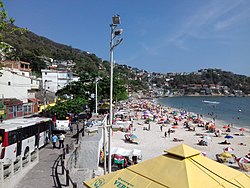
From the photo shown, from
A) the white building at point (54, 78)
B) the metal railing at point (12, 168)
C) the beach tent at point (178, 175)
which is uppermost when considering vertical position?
the white building at point (54, 78)

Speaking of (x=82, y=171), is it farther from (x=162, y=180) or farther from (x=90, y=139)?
(x=162, y=180)

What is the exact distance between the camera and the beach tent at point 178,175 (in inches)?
129

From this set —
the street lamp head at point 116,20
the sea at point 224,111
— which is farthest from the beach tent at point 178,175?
the sea at point 224,111

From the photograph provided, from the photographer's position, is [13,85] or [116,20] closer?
[116,20]

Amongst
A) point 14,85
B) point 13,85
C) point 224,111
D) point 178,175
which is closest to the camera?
point 178,175

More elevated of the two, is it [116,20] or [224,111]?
[116,20]

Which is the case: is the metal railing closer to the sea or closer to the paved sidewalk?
the paved sidewalk

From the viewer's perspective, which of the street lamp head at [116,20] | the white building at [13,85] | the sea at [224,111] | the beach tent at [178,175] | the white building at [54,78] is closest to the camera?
the beach tent at [178,175]

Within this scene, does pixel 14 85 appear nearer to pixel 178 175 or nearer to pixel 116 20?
pixel 116 20

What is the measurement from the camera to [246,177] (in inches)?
144

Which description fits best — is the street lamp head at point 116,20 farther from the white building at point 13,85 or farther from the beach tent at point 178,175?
the white building at point 13,85

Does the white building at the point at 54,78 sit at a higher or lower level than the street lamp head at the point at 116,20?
higher

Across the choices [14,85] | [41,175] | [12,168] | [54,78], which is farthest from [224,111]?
[12,168]

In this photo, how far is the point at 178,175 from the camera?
3.37 meters
